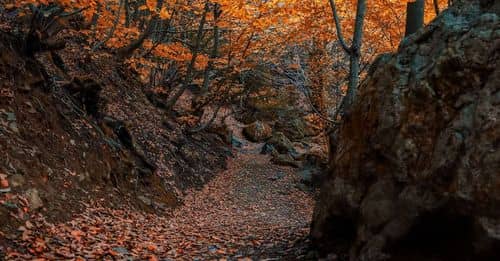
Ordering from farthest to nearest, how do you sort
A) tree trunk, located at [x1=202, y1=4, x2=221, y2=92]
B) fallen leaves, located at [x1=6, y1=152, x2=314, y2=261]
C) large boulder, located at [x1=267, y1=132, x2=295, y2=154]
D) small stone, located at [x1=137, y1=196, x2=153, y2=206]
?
large boulder, located at [x1=267, y1=132, x2=295, y2=154]
tree trunk, located at [x1=202, y1=4, x2=221, y2=92]
small stone, located at [x1=137, y1=196, x2=153, y2=206]
fallen leaves, located at [x1=6, y1=152, x2=314, y2=261]

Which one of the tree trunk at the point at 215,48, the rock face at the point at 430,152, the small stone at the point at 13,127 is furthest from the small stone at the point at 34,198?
the tree trunk at the point at 215,48

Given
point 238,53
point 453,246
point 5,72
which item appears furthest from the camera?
point 238,53

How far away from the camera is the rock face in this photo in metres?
3.15

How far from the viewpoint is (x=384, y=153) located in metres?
4.26

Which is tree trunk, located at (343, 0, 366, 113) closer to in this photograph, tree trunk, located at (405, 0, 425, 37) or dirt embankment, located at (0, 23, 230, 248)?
tree trunk, located at (405, 0, 425, 37)

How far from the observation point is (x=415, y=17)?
6750 millimetres

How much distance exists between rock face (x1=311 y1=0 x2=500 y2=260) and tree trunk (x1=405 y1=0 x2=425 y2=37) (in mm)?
2214

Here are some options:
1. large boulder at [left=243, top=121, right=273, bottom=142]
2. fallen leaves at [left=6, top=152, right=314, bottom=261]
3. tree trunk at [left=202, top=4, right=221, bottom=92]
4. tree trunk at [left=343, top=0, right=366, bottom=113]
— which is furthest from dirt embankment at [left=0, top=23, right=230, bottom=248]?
large boulder at [left=243, top=121, right=273, bottom=142]

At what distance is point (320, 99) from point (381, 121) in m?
10.6

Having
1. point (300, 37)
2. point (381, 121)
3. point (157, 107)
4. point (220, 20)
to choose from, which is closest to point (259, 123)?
point (157, 107)

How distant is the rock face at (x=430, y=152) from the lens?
3.15 metres

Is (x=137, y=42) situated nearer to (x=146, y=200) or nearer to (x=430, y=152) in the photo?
(x=146, y=200)

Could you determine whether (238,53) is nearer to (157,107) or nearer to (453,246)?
(157,107)

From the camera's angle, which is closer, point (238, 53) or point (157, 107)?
point (238, 53)
